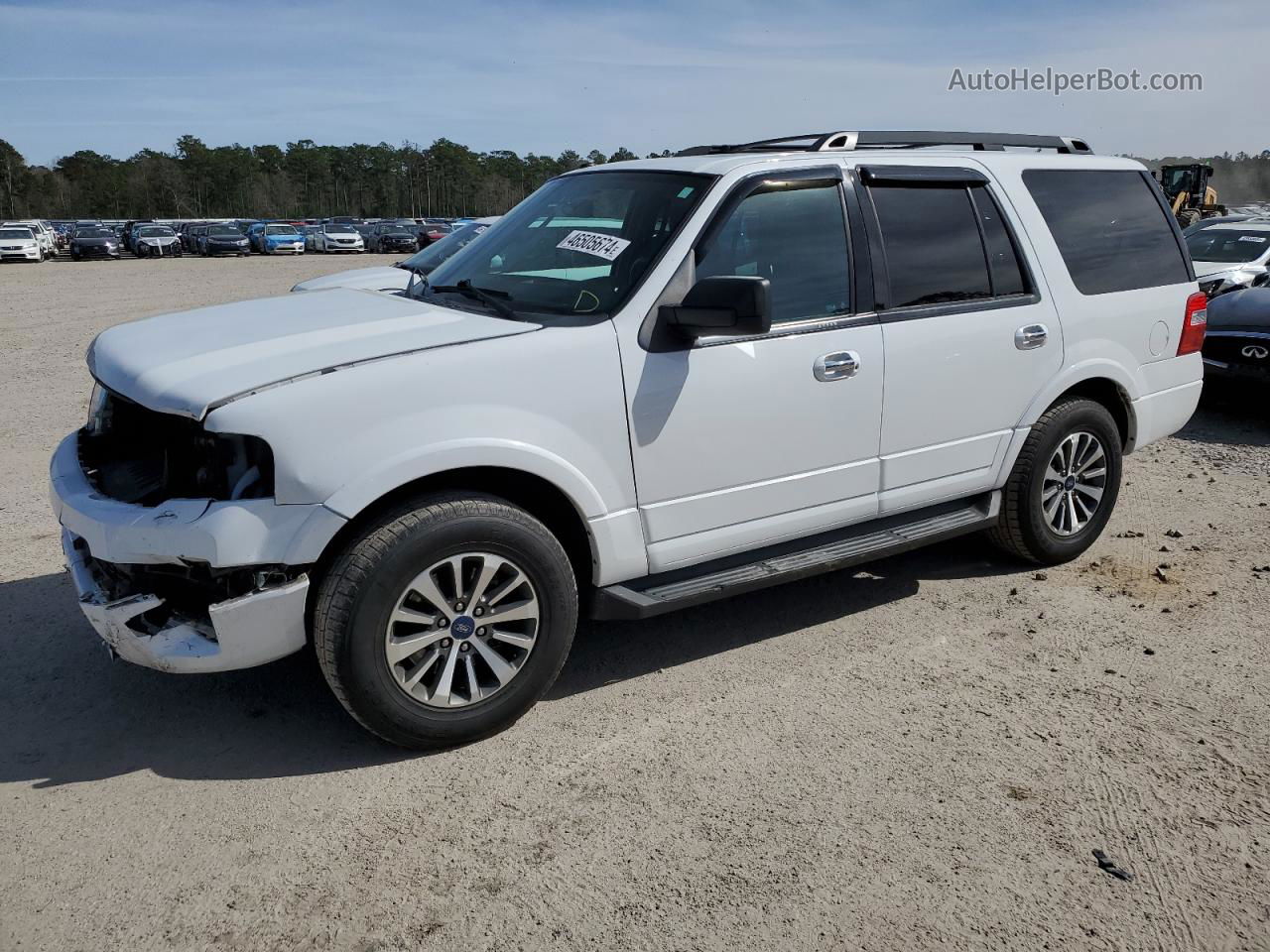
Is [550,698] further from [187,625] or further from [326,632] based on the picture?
[187,625]

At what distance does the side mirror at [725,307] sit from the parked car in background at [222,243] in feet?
142

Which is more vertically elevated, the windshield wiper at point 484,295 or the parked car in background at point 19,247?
the windshield wiper at point 484,295

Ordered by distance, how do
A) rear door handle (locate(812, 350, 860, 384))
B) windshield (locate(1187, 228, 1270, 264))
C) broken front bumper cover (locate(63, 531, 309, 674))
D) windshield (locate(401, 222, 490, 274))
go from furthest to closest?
windshield (locate(1187, 228, 1270, 264)) → windshield (locate(401, 222, 490, 274)) → rear door handle (locate(812, 350, 860, 384)) → broken front bumper cover (locate(63, 531, 309, 674))

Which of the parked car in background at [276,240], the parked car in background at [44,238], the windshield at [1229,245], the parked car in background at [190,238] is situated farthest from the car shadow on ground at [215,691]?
the parked car in background at [190,238]

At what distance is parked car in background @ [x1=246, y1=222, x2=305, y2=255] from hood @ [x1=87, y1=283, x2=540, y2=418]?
43.5 meters

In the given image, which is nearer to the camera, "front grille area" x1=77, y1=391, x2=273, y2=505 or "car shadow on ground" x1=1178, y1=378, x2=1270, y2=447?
"front grille area" x1=77, y1=391, x2=273, y2=505

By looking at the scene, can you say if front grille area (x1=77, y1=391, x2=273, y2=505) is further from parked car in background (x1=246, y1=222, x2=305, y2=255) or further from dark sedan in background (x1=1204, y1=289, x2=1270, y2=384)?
parked car in background (x1=246, y1=222, x2=305, y2=255)

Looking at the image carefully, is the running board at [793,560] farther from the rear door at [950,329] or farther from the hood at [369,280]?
the hood at [369,280]

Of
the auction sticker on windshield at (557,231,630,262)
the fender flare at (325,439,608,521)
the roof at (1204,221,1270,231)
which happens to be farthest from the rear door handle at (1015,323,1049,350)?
the roof at (1204,221,1270,231)

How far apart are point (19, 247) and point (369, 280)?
117ft

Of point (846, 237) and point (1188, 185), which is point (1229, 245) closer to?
point (846, 237)

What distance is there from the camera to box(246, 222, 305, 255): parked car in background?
146ft

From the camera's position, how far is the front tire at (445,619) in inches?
127

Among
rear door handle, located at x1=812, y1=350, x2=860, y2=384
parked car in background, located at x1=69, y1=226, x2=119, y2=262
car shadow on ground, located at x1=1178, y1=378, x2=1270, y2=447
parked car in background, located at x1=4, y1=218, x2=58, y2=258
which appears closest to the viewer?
rear door handle, located at x1=812, y1=350, x2=860, y2=384
